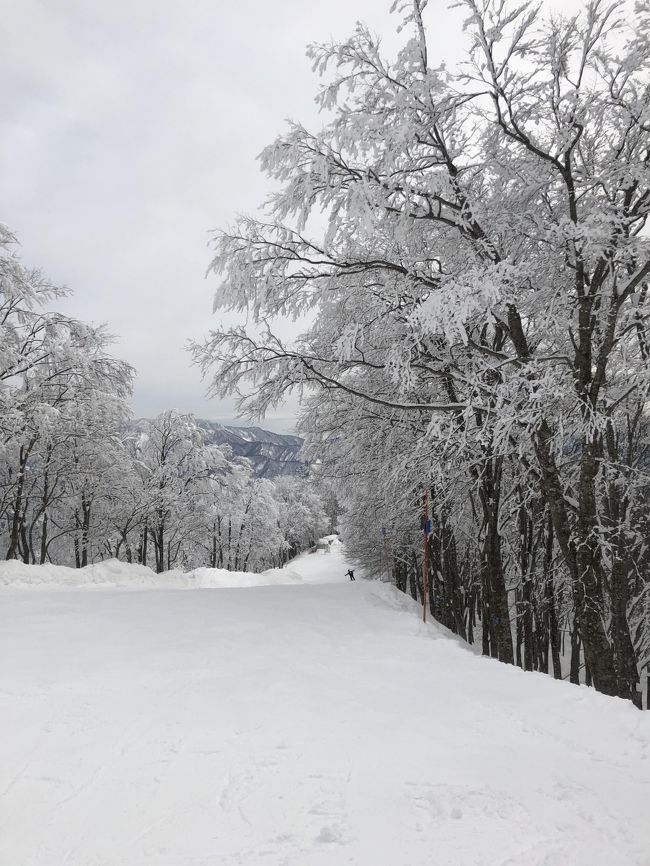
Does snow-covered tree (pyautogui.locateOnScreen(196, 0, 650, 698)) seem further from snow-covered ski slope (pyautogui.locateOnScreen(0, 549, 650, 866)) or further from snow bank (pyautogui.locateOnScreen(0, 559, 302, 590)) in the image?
snow bank (pyautogui.locateOnScreen(0, 559, 302, 590))

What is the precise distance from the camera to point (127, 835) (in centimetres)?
253

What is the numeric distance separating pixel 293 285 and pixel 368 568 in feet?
64.8

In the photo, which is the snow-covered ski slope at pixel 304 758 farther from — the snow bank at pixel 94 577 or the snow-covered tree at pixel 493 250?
the snow bank at pixel 94 577

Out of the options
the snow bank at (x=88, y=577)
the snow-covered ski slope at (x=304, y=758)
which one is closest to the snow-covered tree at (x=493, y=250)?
the snow-covered ski slope at (x=304, y=758)

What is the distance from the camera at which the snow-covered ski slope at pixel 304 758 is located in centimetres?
243

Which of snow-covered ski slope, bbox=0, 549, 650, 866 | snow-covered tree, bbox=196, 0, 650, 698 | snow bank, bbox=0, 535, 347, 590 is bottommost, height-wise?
snow bank, bbox=0, 535, 347, 590

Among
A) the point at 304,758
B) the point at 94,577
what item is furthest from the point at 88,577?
the point at 304,758

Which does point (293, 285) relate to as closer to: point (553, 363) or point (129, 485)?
point (553, 363)

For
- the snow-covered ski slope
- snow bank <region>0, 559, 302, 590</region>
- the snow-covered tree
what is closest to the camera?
the snow-covered ski slope

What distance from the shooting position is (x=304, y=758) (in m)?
3.25

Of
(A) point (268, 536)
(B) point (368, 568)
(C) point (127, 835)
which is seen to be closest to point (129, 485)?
(B) point (368, 568)

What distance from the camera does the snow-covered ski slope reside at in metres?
2.43

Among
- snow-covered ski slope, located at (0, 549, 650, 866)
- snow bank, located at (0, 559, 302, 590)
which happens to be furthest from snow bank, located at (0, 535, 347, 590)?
snow-covered ski slope, located at (0, 549, 650, 866)

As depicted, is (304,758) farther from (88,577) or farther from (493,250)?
(88,577)
